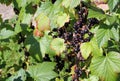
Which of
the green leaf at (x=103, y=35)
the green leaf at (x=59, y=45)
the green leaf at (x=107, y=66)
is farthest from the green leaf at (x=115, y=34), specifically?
the green leaf at (x=59, y=45)

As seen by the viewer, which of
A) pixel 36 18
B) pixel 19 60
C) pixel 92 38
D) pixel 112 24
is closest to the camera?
pixel 112 24

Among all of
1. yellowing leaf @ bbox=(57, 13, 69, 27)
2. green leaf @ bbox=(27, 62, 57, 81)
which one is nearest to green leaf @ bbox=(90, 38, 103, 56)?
yellowing leaf @ bbox=(57, 13, 69, 27)

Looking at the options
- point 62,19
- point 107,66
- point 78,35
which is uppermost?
point 62,19

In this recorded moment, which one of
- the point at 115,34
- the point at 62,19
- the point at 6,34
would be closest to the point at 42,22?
the point at 62,19

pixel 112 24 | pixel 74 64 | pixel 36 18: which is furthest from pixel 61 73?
pixel 112 24

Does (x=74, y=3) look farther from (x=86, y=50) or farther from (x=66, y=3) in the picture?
(x=86, y=50)

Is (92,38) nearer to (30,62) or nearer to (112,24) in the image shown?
(112,24)
